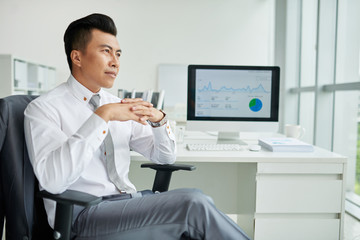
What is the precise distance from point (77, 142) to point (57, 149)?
7 centimetres

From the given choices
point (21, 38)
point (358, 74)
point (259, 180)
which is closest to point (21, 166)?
point (259, 180)

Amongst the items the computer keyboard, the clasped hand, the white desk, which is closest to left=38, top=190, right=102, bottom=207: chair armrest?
the clasped hand

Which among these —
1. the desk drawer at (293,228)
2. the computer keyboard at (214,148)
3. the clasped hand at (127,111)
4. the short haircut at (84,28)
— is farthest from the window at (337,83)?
the short haircut at (84,28)

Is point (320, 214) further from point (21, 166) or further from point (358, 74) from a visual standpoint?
point (358, 74)

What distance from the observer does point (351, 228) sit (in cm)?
243

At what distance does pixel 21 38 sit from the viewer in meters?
5.69

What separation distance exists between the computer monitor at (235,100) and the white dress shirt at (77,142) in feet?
1.72

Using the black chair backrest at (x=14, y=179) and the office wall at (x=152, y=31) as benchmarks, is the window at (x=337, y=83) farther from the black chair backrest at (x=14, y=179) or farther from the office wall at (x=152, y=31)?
the black chair backrest at (x=14, y=179)

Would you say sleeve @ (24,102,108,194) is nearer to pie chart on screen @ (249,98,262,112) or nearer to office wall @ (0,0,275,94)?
pie chart on screen @ (249,98,262,112)

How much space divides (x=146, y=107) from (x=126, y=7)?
4876 millimetres

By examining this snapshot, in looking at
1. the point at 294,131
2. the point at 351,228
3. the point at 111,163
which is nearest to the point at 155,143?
the point at 111,163

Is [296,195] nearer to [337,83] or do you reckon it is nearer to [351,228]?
[351,228]

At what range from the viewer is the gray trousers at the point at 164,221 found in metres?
1.09

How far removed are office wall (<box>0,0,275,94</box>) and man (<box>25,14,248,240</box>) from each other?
444cm
